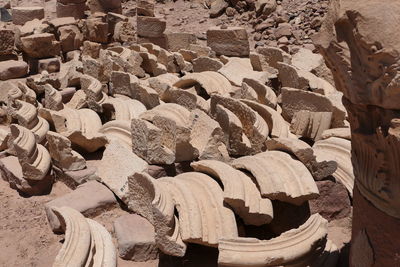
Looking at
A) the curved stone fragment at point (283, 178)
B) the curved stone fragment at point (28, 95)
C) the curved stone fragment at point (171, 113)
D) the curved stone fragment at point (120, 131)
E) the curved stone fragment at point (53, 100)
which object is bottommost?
the curved stone fragment at point (28, 95)

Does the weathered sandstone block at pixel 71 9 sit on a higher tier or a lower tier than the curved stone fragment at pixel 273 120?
lower

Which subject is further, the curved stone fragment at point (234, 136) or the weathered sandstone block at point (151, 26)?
the weathered sandstone block at point (151, 26)

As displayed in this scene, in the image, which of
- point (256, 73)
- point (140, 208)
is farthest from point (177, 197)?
point (256, 73)

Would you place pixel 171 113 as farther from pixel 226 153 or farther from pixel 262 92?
pixel 262 92

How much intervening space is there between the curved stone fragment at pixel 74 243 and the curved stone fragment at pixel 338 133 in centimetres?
265

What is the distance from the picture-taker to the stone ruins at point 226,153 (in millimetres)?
2432

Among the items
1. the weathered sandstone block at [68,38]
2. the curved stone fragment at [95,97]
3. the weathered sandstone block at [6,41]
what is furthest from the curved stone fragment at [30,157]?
the weathered sandstone block at [68,38]

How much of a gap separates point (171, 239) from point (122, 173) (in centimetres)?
155

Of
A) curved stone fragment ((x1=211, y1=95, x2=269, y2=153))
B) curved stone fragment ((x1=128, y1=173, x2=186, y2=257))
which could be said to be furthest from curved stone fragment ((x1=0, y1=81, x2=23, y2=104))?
curved stone fragment ((x1=128, y1=173, x2=186, y2=257))

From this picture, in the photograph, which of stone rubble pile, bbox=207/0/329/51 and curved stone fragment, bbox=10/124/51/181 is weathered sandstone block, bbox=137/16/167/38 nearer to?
stone rubble pile, bbox=207/0/329/51

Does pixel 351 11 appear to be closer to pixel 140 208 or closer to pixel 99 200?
pixel 140 208

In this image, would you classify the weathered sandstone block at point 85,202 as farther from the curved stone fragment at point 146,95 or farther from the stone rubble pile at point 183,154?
the curved stone fragment at point 146,95

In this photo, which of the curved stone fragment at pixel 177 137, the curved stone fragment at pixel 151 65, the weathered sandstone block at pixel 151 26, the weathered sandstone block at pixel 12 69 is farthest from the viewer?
the weathered sandstone block at pixel 151 26

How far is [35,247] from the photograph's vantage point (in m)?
4.27
